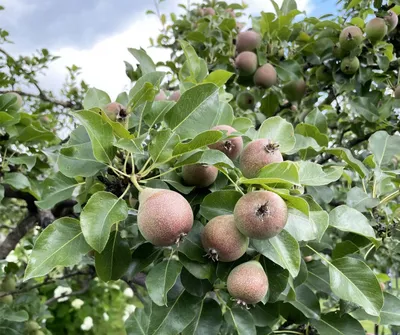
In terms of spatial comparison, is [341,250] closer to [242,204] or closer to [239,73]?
[242,204]

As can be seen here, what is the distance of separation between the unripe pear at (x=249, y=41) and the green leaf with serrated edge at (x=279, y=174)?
4.05 ft

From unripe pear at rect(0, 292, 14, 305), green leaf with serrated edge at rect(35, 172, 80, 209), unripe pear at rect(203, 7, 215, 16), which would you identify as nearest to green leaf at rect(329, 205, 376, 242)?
green leaf with serrated edge at rect(35, 172, 80, 209)

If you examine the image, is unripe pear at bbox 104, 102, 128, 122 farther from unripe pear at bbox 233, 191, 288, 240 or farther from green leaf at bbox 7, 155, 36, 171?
green leaf at bbox 7, 155, 36, 171

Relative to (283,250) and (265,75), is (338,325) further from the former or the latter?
(265,75)

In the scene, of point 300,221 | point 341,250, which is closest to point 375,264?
point 341,250

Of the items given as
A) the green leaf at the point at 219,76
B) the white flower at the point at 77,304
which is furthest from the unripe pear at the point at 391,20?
the white flower at the point at 77,304

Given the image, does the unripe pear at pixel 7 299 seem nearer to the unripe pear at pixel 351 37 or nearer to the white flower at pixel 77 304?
the white flower at pixel 77 304

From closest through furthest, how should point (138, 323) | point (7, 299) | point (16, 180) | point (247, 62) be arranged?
point (138, 323), point (16, 180), point (247, 62), point (7, 299)

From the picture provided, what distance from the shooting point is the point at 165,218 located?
29.3 inches

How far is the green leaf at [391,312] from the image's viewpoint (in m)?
1.02

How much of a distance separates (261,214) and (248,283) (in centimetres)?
15

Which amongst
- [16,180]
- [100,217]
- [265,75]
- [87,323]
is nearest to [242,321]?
[100,217]

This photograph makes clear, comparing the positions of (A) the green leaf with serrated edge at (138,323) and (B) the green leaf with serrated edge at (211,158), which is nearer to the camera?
(B) the green leaf with serrated edge at (211,158)

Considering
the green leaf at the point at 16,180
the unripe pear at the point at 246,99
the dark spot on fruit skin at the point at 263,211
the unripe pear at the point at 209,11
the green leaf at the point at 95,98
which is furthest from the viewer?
the unripe pear at the point at 209,11
